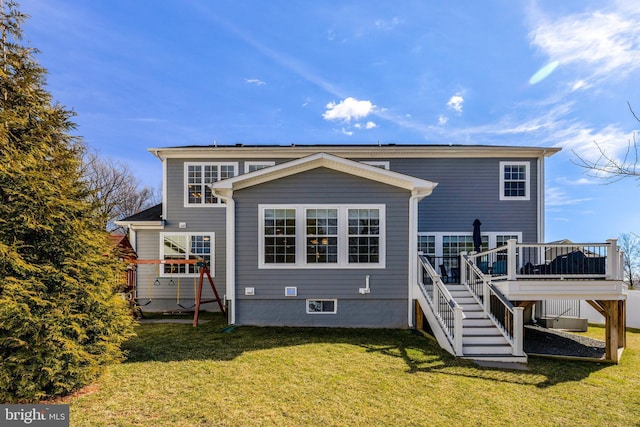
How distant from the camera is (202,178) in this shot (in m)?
11.8

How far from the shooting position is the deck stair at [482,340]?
6391mm

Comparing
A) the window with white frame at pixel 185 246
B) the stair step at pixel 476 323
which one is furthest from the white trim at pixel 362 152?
the stair step at pixel 476 323

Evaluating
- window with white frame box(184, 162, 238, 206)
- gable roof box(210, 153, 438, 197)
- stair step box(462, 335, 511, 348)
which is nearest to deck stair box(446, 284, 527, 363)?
stair step box(462, 335, 511, 348)

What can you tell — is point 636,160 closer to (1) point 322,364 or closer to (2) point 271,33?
(1) point 322,364

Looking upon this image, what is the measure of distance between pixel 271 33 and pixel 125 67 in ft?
24.1

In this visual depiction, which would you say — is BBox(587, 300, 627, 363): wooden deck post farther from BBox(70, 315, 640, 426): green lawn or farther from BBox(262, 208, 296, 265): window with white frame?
BBox(262, 208, 296, 265): window with white frame

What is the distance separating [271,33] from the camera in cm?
1135

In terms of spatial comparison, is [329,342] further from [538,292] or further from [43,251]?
[43,251]

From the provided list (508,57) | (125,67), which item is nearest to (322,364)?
(508,57)

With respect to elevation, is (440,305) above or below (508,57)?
below

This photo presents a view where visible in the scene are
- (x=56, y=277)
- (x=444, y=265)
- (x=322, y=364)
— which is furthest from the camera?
(x=444, y=265)

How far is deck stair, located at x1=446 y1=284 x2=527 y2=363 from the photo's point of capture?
6391 mm

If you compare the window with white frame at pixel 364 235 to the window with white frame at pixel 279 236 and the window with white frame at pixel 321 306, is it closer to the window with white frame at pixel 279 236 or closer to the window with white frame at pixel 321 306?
the window with white frame at pixel 321 306

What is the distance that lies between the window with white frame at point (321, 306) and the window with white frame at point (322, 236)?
40.2 inches
